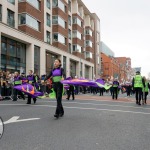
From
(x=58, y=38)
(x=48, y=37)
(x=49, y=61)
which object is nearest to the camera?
(x=48, y=37)

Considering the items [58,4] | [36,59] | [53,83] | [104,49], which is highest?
[104,49]

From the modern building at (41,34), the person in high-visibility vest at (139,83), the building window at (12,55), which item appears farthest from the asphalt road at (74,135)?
the building window at (12,55)

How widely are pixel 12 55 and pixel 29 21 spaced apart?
4.92m

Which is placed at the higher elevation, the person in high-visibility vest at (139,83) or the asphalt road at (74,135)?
the person in high-visibility vest at (139,83)

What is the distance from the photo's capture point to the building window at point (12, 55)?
90.7 ft

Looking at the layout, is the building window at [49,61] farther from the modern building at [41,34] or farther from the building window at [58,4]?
the building window at [58,4]

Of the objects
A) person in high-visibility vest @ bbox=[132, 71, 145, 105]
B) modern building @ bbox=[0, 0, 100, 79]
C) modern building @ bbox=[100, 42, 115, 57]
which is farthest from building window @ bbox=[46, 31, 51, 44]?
modern building @ bbox=[100, 42, 115, 57]

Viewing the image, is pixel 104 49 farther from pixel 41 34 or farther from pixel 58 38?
pixel 41 34

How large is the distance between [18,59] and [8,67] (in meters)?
2.46

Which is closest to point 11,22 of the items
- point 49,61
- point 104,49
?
point 49,61

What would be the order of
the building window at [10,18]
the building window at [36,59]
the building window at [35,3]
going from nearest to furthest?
the building window at [10,18]
the building window at [35,3]
the building window at [36,59]

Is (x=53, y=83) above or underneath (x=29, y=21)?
underneath

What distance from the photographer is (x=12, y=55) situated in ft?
96.9

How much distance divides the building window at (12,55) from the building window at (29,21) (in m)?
2.45
